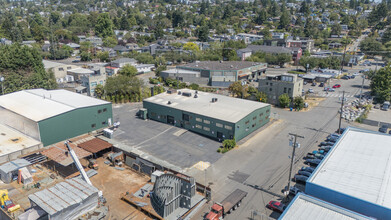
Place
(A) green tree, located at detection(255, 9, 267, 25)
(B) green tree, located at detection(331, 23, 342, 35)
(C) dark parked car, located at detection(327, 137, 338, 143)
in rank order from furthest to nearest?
(A) green tree, located at detection(255, 9, 267, 25)
(B) green tree, located at detection(331, 23, 342, 35)
(C) dark parked car, located at detection(327, 137, 338, 143)

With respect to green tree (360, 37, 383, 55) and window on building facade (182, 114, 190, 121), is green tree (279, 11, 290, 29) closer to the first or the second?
green tree (360, 37, 383, 55)

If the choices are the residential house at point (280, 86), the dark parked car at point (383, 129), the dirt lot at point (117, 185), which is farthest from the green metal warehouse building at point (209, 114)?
the dark parked car at point (383, 129)

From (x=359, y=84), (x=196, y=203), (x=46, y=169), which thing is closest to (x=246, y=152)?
(x=196, y=203)

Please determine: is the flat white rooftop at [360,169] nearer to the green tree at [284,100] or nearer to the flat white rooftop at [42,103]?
the green tree at [284,100]

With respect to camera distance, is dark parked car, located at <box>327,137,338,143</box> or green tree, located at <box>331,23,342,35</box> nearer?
dark parked car, located at <box>327,137,338,143</box>

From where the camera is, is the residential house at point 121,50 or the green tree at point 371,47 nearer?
the residential house at point 121,50

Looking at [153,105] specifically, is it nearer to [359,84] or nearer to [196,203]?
[196,203]

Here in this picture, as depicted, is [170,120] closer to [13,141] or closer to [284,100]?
[13,141]

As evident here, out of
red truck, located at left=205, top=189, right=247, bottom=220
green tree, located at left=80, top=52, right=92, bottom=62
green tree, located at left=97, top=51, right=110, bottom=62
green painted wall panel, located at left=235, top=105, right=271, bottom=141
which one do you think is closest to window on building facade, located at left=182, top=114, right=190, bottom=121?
green painted wall panel, located at left=235, top=105, right=271, bottom=141
